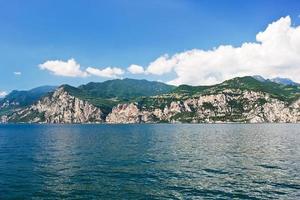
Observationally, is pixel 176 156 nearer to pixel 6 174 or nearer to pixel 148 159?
pixel 148 159

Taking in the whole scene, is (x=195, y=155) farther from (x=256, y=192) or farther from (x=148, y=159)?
(x=256, y=192)

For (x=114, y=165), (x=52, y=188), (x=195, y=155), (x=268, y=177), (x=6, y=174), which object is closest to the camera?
(x=52, y=188)

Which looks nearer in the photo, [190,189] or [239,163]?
[190,189]

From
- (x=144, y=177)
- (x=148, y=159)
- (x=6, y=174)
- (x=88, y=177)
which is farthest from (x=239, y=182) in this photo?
(x=6, y=174)

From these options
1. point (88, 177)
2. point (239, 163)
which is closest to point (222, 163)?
point (239, 163)

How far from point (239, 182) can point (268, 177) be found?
28.3 feet

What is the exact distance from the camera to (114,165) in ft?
299

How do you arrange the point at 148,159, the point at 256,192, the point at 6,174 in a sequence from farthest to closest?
the point at 148,159 < the point at 6,174 < the point at 256,192

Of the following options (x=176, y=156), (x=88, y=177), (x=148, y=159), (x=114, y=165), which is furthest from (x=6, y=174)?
(x=176, y=156)

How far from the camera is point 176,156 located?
356 ft

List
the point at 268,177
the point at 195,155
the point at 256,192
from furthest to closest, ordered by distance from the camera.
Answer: the point at 195,155 < the point at 268,177 < the point at 256,192

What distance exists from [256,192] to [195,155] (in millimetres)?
51477

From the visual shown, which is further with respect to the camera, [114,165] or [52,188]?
[114,165]

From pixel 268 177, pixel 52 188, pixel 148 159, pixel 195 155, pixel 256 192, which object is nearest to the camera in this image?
pixel 256 192
